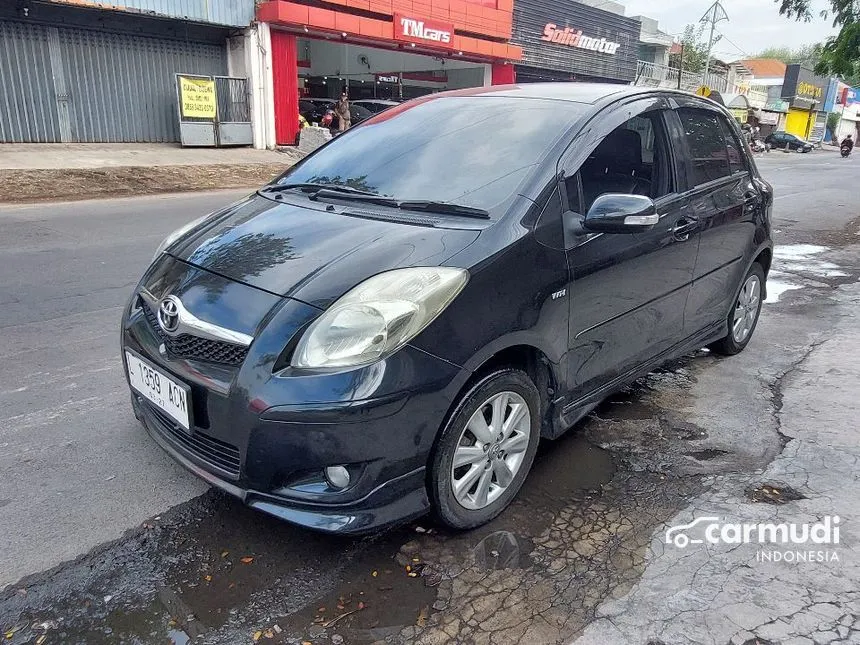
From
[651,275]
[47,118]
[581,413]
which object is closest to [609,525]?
[581,413]

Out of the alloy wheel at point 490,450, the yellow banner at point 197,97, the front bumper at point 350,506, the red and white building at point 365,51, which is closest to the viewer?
the front bumper at point 350,506

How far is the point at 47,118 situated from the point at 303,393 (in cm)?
1619

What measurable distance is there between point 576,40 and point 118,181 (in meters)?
26.2

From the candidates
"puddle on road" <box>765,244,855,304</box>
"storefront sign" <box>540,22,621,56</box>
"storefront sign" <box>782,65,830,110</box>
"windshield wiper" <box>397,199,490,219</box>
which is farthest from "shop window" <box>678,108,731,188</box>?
"storefront sign" <box>782,65,830,110</box>

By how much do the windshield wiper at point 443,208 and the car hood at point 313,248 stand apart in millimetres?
149

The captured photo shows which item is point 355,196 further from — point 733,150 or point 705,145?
point 733,150

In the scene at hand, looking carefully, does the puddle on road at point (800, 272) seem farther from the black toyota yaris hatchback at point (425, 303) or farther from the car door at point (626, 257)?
the black toyota yaris hatchback at point (425, 303)

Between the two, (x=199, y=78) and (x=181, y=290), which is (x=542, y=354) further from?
(x=199, y=78)

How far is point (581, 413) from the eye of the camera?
10.3 ft

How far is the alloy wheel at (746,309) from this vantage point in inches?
183

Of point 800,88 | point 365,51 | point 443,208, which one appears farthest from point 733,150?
point 800,88

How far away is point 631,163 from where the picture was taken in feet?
11.3

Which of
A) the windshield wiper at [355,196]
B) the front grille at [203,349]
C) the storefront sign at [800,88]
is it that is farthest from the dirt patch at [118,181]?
the storefront sign at [800,88]
